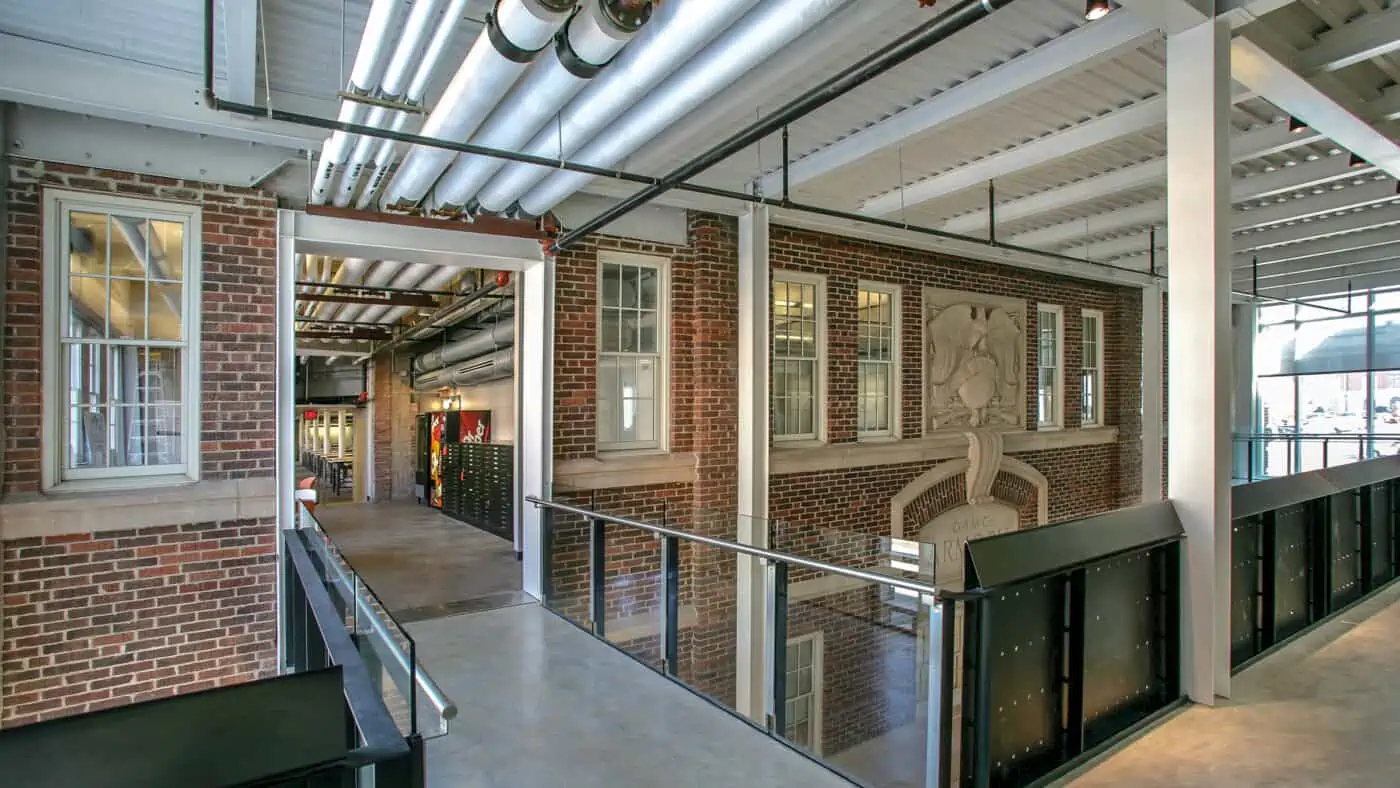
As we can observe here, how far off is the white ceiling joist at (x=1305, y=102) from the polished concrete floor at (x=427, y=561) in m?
5.87

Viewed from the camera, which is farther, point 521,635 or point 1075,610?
point 521,635

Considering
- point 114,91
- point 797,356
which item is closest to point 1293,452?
point 797,356

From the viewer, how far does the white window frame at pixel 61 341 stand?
4.31 m

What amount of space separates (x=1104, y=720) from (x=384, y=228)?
5.28 meters

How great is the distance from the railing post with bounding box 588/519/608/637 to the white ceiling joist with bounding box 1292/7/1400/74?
5.15 m

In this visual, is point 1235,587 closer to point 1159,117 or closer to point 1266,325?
point 1159,117

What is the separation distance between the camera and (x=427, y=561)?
24.5ft

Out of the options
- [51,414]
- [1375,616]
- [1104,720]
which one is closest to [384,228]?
[51,414]

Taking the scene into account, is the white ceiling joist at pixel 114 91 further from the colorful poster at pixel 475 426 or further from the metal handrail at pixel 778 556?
the colorful poster at pixel 475 426

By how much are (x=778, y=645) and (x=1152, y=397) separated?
918 centimetres

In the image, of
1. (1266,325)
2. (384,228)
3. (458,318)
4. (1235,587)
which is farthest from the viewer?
(1266,325)

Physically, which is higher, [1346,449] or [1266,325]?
[1266,325]

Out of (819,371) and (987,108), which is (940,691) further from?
(819,371)

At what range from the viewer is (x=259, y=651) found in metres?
4.83
